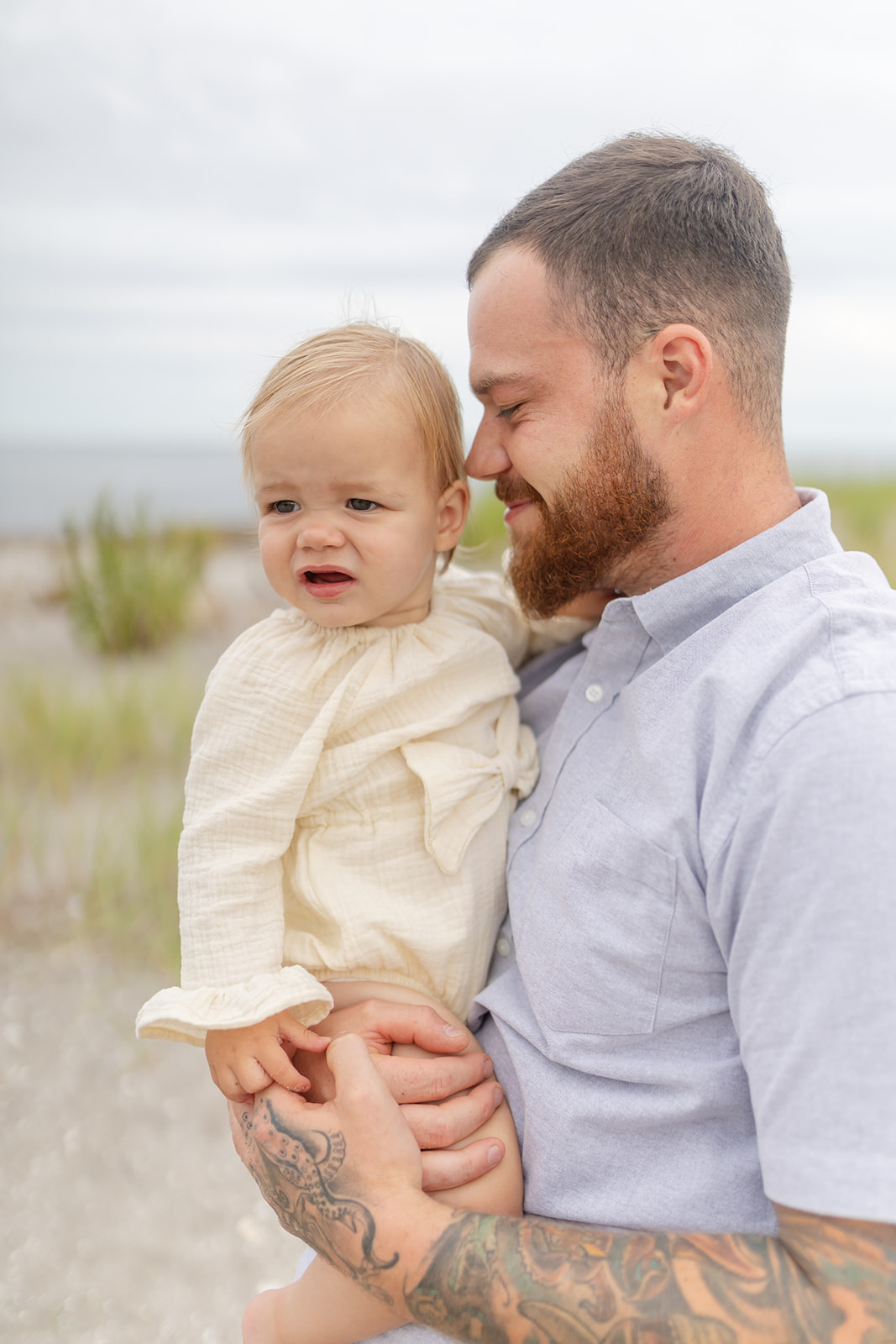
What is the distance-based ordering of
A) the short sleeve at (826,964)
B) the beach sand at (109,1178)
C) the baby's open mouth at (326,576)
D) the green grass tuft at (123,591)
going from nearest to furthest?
the short sleeve at (826,964), the baby's open mouth at (326,576), the beach sand at (109,1178), the green grass tuft at (123,591)

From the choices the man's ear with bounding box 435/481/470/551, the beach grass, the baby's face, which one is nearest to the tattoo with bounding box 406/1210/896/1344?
the baby's face

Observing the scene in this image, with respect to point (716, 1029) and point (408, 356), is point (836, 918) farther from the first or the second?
point (408, 356)

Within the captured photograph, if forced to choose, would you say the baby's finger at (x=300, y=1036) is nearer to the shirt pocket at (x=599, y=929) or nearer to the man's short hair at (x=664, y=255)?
the shirt pocket at (x=599, y=929)

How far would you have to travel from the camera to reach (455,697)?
5.14ft

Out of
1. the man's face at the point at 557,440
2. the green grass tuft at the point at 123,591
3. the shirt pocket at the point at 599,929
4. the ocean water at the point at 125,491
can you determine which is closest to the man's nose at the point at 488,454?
the man's face at the point at 557,440

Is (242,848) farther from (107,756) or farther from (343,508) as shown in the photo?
(107,756)

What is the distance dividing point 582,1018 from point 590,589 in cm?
67

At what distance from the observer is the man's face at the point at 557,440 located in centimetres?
144

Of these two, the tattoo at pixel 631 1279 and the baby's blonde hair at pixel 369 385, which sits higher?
the baby's blonde hair at pixel 369 385

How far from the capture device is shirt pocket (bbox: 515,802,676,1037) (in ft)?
3.84

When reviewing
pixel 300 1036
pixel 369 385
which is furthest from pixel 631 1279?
pixel 369 385

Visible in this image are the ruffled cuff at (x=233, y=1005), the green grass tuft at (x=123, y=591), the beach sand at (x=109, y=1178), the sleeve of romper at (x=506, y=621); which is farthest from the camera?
the green grass tuft at (x=123, y=591)

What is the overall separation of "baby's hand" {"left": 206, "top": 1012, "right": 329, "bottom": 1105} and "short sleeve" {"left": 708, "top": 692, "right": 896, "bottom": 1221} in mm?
636

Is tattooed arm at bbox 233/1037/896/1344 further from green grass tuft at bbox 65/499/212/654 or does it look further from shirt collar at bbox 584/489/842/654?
green grass tuft at bbox 65/499/212/654
